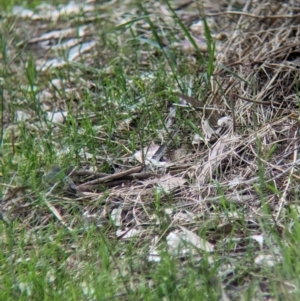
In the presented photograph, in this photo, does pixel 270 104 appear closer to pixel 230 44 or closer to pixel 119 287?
pixel 230 44

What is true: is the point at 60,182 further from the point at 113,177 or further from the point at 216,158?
the point at 216,158

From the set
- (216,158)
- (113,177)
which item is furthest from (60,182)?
(216,158)

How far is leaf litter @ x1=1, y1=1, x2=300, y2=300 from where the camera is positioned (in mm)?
3545

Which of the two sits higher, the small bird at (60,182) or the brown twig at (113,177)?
the small bird at (60,182)

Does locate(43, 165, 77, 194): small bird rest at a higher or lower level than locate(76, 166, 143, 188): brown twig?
higher

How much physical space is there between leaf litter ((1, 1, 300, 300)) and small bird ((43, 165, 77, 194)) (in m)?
0.06

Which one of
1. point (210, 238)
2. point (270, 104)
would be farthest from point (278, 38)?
point (210, 238)

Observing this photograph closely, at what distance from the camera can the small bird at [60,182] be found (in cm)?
410

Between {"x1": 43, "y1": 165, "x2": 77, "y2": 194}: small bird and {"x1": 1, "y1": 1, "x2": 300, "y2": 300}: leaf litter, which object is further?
{"x1": 43, "y1": 165, "x2": 77, "y2": 194}: small bird

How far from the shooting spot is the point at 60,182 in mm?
4117

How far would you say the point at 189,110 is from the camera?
14.9 ft

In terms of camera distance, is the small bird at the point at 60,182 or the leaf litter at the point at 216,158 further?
the small bird at the point at 60,182

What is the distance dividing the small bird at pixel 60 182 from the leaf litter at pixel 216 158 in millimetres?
62

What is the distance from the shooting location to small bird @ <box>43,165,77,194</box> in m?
4.10
